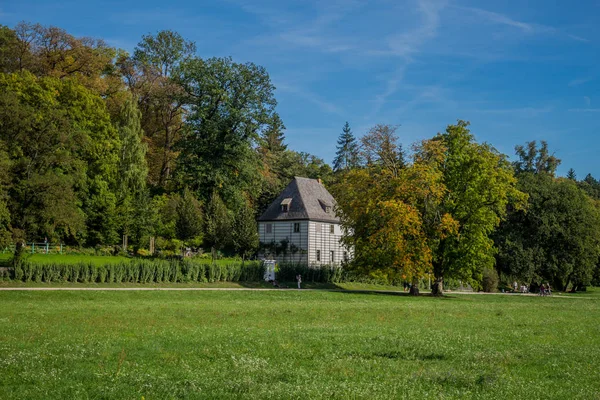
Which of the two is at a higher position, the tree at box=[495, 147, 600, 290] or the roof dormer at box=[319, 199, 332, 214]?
the roof dormer at box=[319, 199, 332, 214]

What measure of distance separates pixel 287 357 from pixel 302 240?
195ft

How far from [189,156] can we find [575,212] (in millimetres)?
44863

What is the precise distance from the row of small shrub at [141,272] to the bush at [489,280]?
2405 centimetres

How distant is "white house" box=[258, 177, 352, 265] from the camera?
73375mm

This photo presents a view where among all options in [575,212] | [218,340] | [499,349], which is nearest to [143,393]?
[218,340]

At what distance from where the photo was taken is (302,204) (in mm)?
73938

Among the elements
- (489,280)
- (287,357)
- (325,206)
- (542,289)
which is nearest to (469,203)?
(542,289)

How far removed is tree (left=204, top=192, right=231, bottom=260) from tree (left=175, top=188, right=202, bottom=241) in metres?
2.08

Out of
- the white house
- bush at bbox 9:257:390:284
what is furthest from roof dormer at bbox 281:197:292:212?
bush at bbox 9:257:390:284

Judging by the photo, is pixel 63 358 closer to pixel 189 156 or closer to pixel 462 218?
pixel 462 218

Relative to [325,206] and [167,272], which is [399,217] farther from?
[325,206]

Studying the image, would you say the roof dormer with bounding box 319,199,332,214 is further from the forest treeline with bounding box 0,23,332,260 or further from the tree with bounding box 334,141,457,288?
the tree with bounding box 334,141,457,288

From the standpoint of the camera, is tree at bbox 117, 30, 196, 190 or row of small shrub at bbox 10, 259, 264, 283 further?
tree at bbox 117, 30, 196, 190

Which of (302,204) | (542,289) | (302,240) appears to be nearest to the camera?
(542,289)
